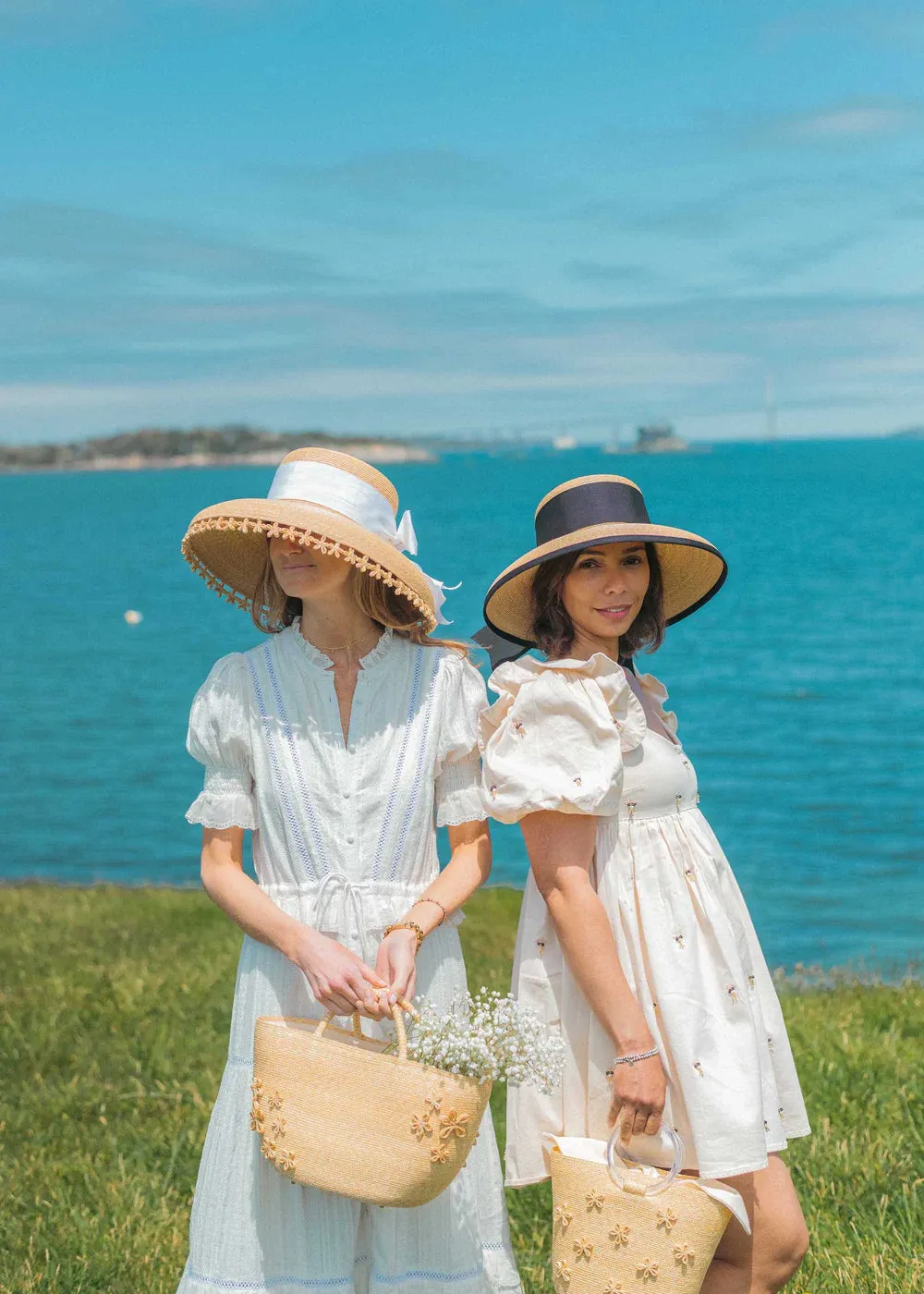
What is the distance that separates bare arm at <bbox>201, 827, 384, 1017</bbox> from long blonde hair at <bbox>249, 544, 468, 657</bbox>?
496mm

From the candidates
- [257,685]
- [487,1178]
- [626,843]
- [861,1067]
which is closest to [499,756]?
[626,843]

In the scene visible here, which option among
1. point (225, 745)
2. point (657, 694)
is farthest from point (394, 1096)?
point (657, 694)

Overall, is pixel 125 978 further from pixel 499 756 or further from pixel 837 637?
pixel 837 637

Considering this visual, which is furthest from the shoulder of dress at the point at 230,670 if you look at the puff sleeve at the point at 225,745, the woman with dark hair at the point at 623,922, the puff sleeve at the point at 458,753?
the woman with dark hair at the point at 623,922

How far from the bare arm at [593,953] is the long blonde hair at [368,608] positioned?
19.0 inches

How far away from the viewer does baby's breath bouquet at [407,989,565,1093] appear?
2.78 metres

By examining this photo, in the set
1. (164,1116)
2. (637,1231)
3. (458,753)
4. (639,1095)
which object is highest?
(458,753)

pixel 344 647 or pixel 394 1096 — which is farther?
pixel 344 647

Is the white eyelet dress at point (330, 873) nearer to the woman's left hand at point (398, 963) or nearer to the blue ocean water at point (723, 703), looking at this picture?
the woman's left hand at point (398, 963)

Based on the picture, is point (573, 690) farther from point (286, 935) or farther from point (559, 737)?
point (286, 935)

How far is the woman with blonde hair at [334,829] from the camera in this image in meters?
3.07

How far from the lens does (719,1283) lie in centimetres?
318

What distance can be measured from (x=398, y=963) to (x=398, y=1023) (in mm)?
149

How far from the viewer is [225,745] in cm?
320
